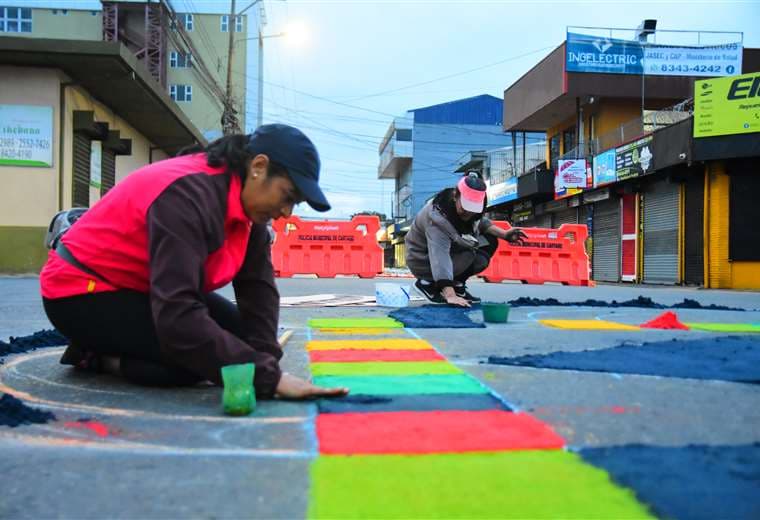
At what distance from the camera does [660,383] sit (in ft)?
8.07

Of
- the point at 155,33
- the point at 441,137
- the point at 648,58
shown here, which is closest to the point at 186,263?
the point at 648,58

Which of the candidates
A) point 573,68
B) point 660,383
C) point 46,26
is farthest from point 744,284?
point 46,26

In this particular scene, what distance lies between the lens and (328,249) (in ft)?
50.1

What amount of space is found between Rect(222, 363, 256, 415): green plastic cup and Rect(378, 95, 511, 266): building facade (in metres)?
42.4

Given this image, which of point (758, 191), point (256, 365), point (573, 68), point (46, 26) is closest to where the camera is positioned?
point (256, 365)

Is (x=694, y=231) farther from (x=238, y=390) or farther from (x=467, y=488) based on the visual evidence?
(x=467, y=488)

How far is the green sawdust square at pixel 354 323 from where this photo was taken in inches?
177

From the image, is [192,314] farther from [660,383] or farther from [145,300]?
[660,383]

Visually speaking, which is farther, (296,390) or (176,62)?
(176,62)

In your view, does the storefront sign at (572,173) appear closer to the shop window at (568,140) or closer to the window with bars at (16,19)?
the shop window at (568,140)

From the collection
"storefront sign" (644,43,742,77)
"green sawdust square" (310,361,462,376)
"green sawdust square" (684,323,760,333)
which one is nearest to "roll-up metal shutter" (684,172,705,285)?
"storefront sign" (644,43,742,77)

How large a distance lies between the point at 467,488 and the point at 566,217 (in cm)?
2295

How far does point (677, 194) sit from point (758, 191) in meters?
1.99

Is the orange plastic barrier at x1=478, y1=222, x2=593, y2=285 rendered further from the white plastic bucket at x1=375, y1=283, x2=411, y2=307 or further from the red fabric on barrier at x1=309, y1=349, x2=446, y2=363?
the red fabric on barrier at x1=309, y1=349, x2=446, y2=363
